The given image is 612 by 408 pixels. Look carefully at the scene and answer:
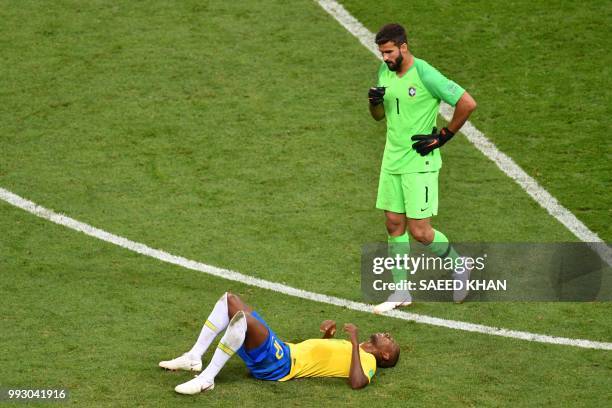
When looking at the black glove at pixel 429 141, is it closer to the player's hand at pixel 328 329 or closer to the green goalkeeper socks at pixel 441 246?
the green goalkeeper socks at pixel 441 246

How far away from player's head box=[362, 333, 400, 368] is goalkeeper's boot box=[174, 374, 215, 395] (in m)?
1.32

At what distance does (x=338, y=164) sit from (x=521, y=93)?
266 centimetres

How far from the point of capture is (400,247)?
11820mm

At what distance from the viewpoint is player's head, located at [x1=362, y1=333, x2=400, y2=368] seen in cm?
1047

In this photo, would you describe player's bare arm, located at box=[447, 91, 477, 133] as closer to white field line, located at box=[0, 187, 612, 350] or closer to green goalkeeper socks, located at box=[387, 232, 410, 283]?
green goalkeeper socks, located at box=[387, 232, 410, 283]

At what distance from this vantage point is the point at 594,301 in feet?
39.5

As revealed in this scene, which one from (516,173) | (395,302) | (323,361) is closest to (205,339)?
(323,361)

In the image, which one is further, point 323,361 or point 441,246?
point 441,246

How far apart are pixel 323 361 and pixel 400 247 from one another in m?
1.84

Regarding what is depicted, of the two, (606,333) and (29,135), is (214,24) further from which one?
(606,333)

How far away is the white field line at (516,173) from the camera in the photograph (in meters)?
13.1

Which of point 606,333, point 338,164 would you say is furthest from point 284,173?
point 606,333

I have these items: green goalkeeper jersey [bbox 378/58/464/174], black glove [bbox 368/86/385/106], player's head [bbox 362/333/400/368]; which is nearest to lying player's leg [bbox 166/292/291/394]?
player's head [bbox 362/333/400/368]

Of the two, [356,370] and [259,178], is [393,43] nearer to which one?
[356,370]
